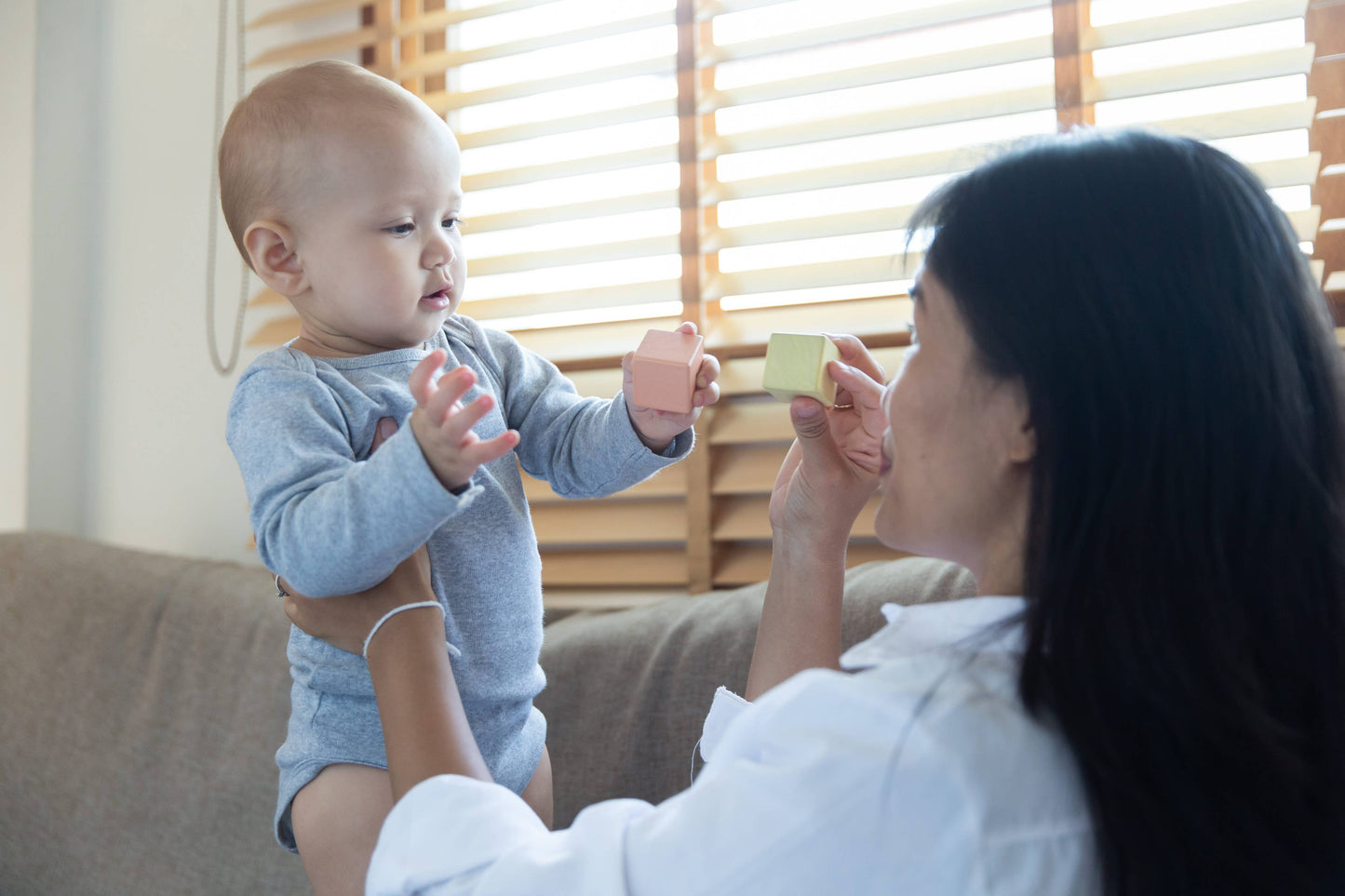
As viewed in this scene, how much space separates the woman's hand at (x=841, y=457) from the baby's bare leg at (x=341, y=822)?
1.63ft

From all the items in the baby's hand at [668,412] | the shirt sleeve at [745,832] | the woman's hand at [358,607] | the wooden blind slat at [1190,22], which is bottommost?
the shirt sleeve at [745,832]

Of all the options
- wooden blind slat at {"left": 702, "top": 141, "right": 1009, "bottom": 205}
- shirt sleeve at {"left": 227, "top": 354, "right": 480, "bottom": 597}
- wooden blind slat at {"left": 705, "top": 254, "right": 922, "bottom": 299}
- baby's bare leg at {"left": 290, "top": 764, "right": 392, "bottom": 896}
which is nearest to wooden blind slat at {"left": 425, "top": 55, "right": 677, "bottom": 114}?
wooden blind slat at {"left": 702, "top": 141, "right": 1009, "bottom": 205}

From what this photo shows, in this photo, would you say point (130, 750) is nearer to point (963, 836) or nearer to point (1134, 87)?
point (963, 836)

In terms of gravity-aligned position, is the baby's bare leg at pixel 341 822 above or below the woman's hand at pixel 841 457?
below

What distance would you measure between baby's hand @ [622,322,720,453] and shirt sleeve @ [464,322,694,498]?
0.01 meters

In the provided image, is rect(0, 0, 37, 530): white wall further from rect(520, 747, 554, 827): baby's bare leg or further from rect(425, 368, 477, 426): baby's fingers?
rect(425, 368, 477, 426): baby's fingers

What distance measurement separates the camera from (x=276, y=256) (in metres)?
0.99

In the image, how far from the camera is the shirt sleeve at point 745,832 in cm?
58

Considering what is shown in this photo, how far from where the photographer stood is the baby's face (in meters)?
0.96

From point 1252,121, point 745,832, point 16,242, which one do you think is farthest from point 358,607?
point 16,242

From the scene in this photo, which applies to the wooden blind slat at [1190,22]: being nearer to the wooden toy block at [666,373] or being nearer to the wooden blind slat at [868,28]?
the wooden blind slat at [868,28]

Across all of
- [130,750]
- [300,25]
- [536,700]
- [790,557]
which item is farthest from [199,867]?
[300,25]

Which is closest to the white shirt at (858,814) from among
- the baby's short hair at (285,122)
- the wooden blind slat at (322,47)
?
the baby's short hair at (285,122)

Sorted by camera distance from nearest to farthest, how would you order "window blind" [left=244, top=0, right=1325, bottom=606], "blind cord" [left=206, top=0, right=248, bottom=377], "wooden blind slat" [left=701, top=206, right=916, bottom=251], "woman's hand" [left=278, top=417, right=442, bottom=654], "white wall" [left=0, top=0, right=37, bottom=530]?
1. "woman's hand" [left=278, top=417, right=442, bottom=654]
2. "window blind" [left=244, top=0, right=1325, bottom=606]
3. "wooden blind slat" [left=701, top=206, right=916, bottom=251]
4. "blind cord" [left=206, top=0, right=248, bottom=377]
5. "white wall" [left=0, top=0, right=37, bottom=530]
